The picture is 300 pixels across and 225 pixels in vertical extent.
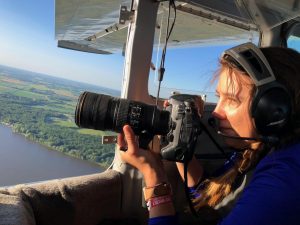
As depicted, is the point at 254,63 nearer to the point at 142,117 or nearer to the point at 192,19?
the point at 142,117

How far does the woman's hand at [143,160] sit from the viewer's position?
118 centimetres

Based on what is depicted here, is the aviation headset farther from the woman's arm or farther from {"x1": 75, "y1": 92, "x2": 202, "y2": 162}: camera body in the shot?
the woman's arm

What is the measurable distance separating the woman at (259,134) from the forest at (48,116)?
52 cm

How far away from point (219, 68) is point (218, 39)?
50.8 inches

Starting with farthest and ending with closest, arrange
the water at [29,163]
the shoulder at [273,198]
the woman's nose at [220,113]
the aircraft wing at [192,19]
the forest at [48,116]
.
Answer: the aircraft wing at [192,19], the forest at [48,116], the water at [29,163], the woman's nose at [220,113], the shoulder at [273,198]

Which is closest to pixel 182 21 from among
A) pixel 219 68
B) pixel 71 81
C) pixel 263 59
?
pixel 71 81

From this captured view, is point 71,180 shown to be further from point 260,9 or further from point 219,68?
point 260,9

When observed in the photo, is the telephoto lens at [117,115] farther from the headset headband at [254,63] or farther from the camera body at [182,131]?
the headset headband at [254,63]

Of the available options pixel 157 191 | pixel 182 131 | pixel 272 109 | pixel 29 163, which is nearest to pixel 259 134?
pixel 272 109

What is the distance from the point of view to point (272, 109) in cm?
92

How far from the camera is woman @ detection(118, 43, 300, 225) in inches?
32.0

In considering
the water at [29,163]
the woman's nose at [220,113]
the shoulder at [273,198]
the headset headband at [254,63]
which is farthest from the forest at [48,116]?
the shoulder at [273,198]

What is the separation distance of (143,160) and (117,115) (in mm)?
188

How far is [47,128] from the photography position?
1.71m
